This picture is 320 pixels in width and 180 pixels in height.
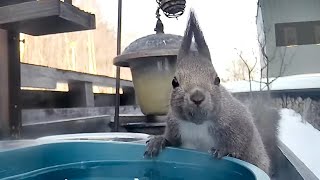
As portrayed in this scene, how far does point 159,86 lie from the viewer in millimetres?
1798

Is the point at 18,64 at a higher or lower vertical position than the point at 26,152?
higher

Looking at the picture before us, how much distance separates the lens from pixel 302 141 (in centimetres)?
143

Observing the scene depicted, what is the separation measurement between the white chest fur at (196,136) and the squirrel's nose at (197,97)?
0.12 meters

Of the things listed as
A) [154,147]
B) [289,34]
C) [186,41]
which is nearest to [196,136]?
[154,147]

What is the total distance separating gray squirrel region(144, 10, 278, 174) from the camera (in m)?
0.99

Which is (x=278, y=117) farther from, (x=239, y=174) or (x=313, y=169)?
(x=239, y=174)

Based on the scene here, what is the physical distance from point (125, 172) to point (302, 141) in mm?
680

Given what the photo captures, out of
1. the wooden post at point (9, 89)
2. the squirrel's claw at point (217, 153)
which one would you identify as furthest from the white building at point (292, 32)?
the squirrel's claw at point (217, 153)

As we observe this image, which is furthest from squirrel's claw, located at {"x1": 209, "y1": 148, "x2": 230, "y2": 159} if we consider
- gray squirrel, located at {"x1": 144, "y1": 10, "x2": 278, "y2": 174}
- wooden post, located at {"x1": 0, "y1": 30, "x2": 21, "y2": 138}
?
wooden post, located at {"x1": 0, "y1": 30, "x2": 21, "y2": 138}

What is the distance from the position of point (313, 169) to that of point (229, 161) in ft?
0.76

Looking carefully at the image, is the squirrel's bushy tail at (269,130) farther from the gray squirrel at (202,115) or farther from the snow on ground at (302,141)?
the gray squirrel at (202,115)

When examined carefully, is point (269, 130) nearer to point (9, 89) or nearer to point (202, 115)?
point (202, 115)

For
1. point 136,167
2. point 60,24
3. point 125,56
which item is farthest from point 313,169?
point 125,56

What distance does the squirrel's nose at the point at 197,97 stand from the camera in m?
0.95
